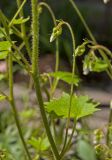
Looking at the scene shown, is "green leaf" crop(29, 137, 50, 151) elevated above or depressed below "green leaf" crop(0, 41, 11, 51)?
below

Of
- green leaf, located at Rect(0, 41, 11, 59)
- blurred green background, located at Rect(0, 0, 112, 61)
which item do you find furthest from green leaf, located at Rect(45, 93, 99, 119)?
blurred green background, located at Rect(0, 0, 112, 61)

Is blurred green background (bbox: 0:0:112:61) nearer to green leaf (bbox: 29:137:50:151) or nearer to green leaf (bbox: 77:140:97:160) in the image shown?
green leaf (bbox: 77:140:97:160)

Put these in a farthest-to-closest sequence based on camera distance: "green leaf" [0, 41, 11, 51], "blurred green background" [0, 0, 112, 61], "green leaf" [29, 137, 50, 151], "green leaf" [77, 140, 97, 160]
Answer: "blurred green background" [0, 0, 112, 61] → "green leaf" [77, 140, 97, 160] → "green leaf" [29, 137, 50, 151] → "green leaf" [0, 41, 11, 51]

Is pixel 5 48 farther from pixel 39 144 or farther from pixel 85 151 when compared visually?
pixel 85 151

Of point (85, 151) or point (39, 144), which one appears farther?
point (85, 151)

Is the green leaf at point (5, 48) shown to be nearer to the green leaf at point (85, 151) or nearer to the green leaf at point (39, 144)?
the green leaf at point (39, 144)

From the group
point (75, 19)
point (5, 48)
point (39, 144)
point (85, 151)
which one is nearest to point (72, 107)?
point (5, 48)

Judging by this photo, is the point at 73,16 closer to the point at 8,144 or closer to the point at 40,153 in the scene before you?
the point at 8,144
